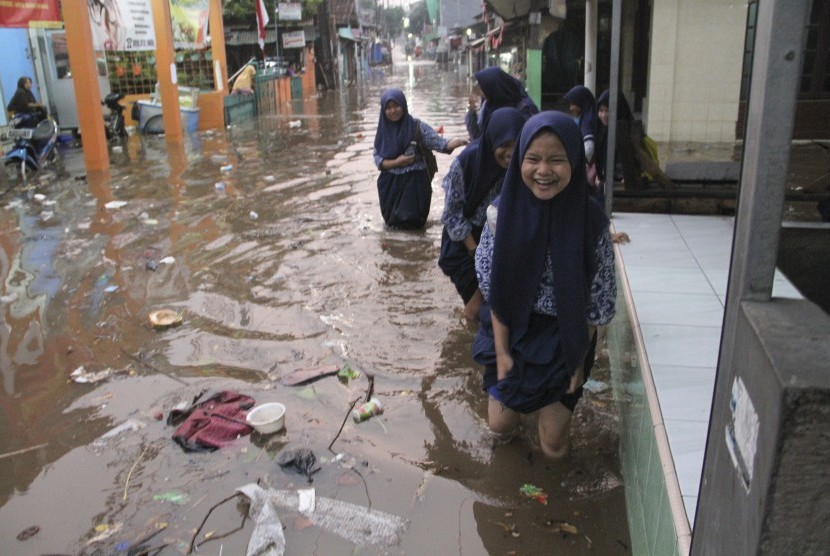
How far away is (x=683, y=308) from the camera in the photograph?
3963 millimetres

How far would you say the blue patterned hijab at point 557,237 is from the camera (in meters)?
2.85

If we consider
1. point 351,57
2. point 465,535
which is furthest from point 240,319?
point 351,57

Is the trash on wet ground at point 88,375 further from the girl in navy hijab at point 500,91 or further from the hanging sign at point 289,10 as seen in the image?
A: the hanging sign at point 289,10

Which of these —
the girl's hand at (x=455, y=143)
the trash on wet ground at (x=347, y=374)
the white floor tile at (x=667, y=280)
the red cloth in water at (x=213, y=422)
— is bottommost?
the trash on wet ground at (x=347, y=374)

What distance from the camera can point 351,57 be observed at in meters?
47.5

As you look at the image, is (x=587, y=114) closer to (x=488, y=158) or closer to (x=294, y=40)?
(x=488, y=158)

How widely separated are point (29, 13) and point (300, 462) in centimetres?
997

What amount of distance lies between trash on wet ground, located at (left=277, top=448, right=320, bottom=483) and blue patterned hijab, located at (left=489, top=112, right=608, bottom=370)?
130 centimetres

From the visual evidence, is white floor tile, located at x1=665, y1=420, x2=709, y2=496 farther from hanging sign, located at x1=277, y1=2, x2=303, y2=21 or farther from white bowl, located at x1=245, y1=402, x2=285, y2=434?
hanging sign, located at x1=277, y1=2, x2=303, y2=21

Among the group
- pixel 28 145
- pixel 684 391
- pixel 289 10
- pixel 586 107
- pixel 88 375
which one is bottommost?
pixel 88 375

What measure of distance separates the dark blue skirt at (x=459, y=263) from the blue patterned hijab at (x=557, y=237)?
1.61m

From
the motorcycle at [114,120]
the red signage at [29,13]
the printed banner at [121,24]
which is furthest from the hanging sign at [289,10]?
the red signage at [29,13]

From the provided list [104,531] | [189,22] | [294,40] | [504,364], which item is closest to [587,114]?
[504,364]

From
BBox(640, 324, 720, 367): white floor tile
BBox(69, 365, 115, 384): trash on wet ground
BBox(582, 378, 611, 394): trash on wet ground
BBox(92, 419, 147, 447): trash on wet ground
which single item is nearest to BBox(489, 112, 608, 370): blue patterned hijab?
BBox(640, 324, 720, 367): white floor tile
